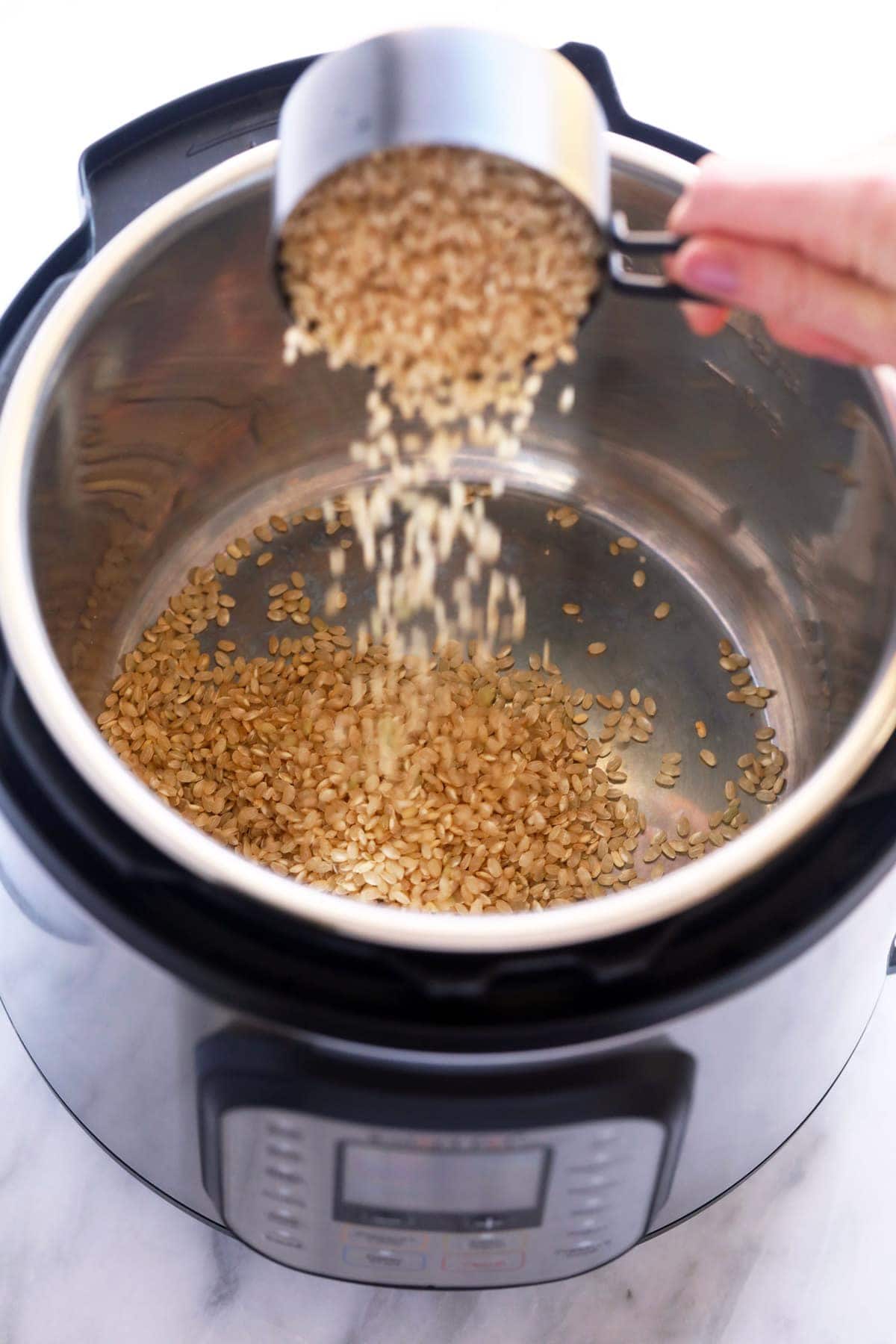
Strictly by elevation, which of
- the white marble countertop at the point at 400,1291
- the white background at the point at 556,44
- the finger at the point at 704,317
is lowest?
the white marble countertop at the point at 400,1291

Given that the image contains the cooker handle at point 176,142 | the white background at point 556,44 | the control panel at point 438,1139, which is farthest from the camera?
the white background at point 556,44

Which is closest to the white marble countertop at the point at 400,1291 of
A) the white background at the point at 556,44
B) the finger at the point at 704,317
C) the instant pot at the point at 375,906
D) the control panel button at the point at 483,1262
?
the instant pot at the point at 375,906

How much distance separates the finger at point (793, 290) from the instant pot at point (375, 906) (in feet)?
0.60

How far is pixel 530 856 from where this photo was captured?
1.18 m

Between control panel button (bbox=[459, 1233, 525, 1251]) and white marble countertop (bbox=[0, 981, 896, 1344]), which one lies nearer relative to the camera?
control panel button (bbox=[459, 1233, 525, 1251])

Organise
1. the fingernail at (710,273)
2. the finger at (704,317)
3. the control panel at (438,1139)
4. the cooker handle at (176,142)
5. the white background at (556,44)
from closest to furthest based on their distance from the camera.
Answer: the control panel at (438,1139) → the fingernail at (710,273) → the finger at (704,317) → the cooker handle at (176,142) → the white background at (556,44)

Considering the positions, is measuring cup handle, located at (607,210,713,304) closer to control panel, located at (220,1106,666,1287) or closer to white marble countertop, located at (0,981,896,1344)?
control panel, located at (220,1106,666,1287)

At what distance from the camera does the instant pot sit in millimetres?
751

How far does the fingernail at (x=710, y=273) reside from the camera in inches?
33.5

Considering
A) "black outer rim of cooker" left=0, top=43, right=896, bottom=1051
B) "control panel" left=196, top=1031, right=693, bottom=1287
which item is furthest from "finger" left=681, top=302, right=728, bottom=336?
"control panel" left=196, top=1031, right=693, bottom=1287

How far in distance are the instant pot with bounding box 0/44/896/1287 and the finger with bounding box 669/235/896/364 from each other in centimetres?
18

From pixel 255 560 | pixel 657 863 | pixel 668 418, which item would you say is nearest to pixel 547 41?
pixel 668 418

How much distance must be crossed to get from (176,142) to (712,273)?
1.65 feet

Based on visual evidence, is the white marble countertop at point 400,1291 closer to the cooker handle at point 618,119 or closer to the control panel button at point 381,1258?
the control panel button at point 381,1258
